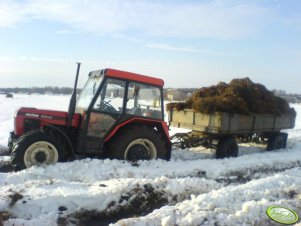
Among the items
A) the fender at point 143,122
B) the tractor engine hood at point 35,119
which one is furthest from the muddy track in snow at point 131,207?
the tractor engine hood at point 35,119

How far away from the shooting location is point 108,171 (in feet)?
25.2

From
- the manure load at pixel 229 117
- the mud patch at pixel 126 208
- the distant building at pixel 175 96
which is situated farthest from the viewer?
the distant building at pixel 175 96

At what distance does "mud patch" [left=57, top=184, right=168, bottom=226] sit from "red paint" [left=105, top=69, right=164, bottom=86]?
2796 millimetres

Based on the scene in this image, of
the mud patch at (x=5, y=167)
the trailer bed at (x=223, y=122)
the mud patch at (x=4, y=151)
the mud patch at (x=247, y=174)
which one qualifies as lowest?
the mud patch at (x=5, y=167)

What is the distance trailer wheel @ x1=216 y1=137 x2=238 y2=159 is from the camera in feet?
34.8

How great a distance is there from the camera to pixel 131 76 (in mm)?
8633

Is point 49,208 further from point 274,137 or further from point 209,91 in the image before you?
point 274,137

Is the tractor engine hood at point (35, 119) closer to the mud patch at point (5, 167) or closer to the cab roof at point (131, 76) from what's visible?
the mud patch at point (5, 167)

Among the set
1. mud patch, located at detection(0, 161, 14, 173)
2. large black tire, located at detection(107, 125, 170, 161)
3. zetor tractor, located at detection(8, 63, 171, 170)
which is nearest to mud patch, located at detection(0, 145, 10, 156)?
mud patch, located at detection(0, 161, 14, 173)

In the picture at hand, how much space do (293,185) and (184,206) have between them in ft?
8.03

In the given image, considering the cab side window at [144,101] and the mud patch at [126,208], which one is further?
the cab side window at [144,101]

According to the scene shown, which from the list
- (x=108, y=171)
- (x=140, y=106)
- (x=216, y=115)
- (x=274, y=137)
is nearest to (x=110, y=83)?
(x=140, y=106)

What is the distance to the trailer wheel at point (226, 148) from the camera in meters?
10.6

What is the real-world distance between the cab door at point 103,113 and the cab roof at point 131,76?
112 mm
